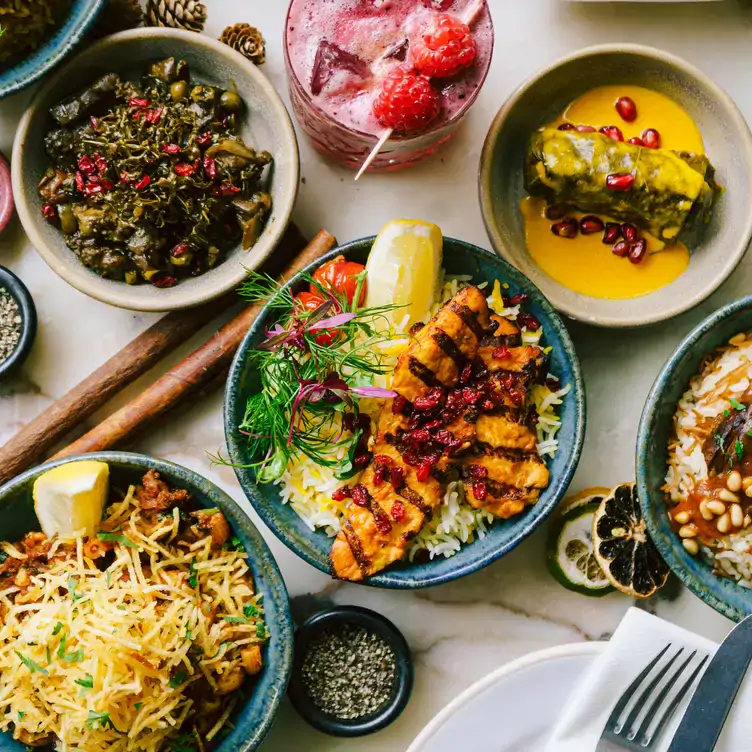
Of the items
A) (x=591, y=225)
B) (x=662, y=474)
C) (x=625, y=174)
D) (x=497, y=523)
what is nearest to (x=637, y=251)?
(x=591, y=225)

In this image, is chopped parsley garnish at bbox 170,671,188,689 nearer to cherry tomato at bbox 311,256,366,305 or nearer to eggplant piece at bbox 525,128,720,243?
cherry tomato at bbox 311,256,366,305

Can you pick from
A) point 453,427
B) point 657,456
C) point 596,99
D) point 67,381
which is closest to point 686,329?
point 657,456

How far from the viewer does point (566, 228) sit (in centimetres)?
330

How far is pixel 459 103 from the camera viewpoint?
9.86ft

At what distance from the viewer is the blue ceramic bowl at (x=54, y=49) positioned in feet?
9.85

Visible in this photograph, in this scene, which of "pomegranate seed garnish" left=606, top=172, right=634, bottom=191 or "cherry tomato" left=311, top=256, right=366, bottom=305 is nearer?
"cherry tomato" left=311, top=256, right=366, bottom=305

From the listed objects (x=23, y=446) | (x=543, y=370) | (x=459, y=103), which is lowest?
(x=23, y=446)

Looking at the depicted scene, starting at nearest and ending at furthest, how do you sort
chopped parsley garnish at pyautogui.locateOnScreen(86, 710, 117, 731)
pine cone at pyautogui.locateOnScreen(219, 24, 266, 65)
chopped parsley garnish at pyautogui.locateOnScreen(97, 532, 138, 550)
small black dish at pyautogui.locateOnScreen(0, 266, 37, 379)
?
chopped parsley garnish at pyautogui.locateOnScreen(86, 710, 117, 731) → chopped parsley garnish at pyautogui.locateOnScreen(97, 532, 138, 550) → small black dish at pyautogui.locateOnScreen(0, 266, 37, 379) → pine cone at pyautogui.locateOnScreen(219, 24, 266, 65)

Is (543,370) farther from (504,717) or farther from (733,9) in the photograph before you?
(733,9)

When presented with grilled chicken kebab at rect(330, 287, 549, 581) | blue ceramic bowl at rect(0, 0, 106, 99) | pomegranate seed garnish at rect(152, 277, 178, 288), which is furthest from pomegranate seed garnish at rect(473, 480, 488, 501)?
blue ceramic bowl at rect(0, 0, 106, 99)

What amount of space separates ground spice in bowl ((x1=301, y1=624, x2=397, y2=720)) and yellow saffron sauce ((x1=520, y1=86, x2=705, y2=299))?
1.59m

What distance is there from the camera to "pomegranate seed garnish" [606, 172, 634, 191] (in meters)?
3.15

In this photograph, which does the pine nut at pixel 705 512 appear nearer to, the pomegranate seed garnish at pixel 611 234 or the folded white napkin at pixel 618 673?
the folded white napkin at pixel 618 673

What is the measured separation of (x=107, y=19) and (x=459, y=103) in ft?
4.64
